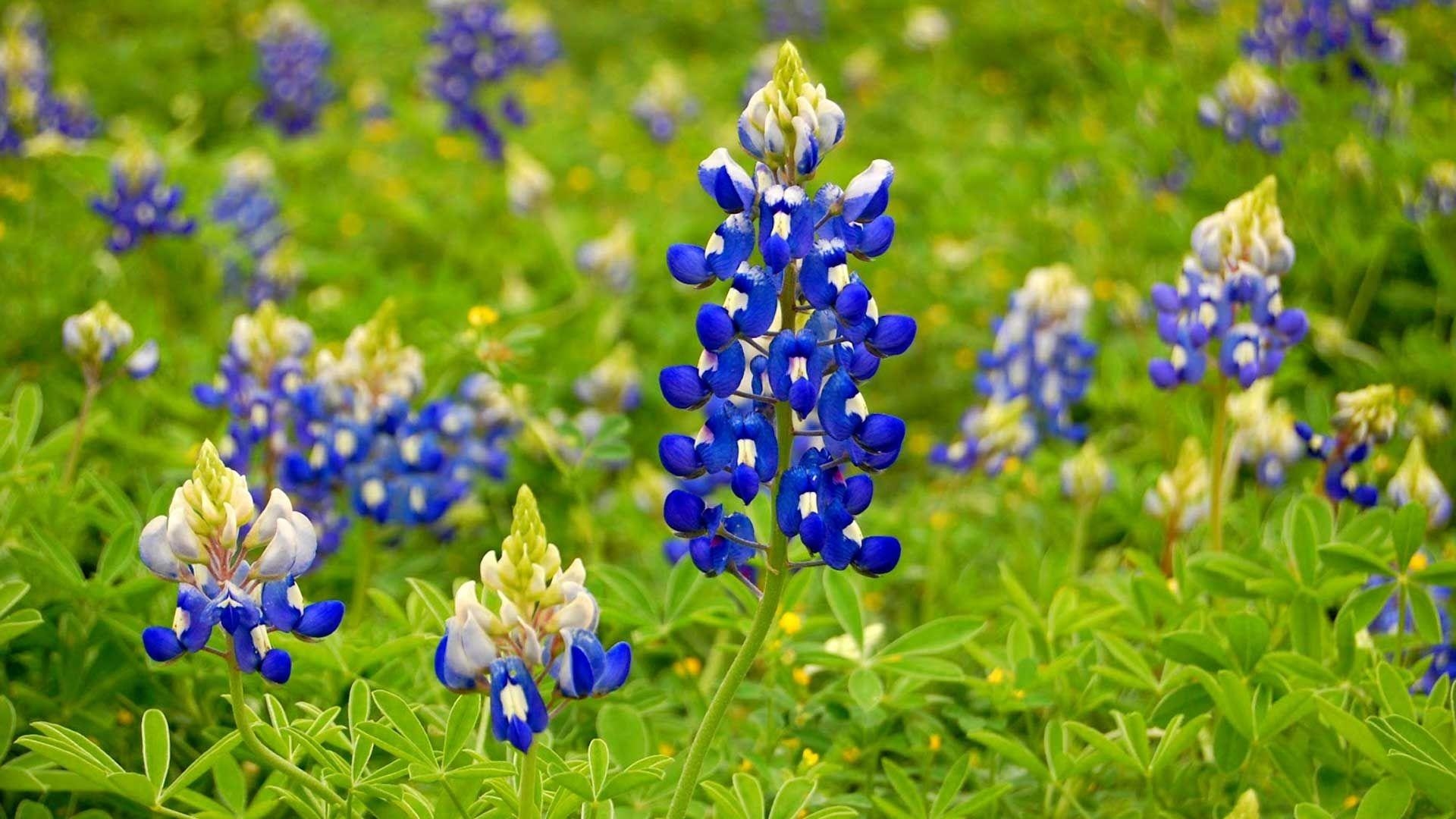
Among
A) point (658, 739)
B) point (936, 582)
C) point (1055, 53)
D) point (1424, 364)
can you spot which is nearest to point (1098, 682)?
point (936, 582)

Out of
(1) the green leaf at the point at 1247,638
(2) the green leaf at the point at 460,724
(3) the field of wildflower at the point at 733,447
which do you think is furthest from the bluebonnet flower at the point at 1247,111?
(2) the green leaf at the point at 460,724

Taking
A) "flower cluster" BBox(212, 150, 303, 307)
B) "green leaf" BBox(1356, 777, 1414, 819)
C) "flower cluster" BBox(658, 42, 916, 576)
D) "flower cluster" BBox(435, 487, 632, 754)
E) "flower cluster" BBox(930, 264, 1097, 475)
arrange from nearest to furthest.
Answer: "flower cluster" BBox(435, 487, 632, 754), "flower cluster" BBox(658, 42, 916, 576), "green leaf" BBox(1356, 777, 1414, 819), "flower cluster" BBox(930, 264, 1097, 475), "flower cluster" BBox(212, 150, 303, 307)

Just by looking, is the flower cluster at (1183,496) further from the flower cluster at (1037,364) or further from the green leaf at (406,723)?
the green leaf at (406,723)

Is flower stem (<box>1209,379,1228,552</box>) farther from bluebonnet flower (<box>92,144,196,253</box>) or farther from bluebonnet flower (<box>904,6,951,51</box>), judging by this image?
bluebonnet flower (<box>904,6,951,51</box>)

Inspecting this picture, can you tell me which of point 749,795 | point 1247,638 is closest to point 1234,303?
point 1247,638

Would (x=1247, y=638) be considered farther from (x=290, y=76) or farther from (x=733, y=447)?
(x=290, y=76)

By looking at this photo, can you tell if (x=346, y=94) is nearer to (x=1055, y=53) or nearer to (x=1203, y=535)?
(x=1055, y=53)

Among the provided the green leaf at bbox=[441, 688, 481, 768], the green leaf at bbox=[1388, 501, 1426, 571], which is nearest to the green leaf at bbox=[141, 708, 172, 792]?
the green leaf at bbox=[441, 688, 481, 768]
